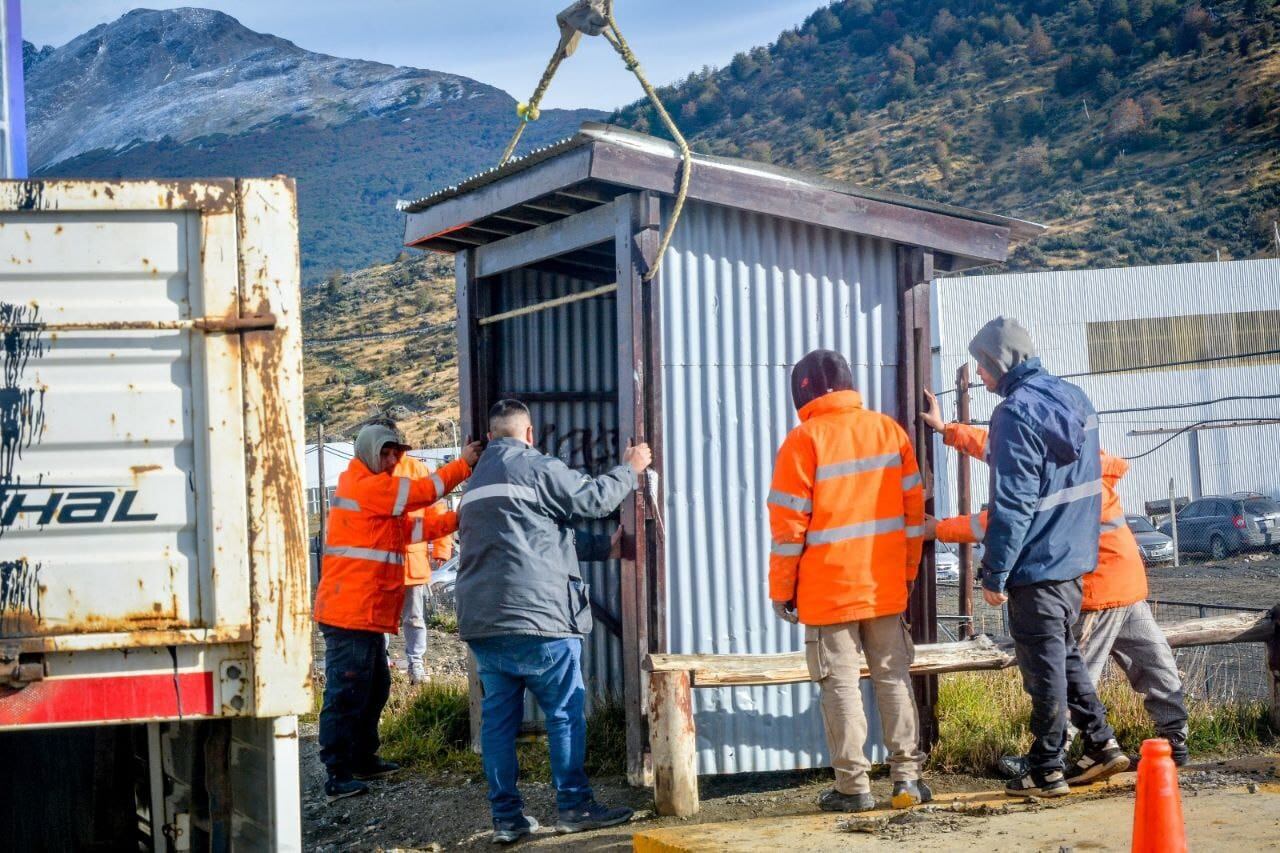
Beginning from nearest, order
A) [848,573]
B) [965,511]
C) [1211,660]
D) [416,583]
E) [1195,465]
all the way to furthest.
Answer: [848,573]
[965,511]
[416,583]
[1211,660]
[1195,465]

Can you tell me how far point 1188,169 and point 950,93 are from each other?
18920 mm

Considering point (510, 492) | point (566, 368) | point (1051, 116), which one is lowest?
point (510, 492)

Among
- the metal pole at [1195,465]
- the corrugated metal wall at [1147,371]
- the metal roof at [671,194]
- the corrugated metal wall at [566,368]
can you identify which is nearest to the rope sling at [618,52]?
the metal roof at [671,194]

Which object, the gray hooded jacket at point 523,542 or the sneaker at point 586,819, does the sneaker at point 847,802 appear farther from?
the gray hooded jacket at point 523,542

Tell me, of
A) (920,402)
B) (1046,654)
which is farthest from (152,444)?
(920,402)

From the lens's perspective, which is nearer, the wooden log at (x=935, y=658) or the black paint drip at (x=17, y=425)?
the black paint drip at (x=17, y=425)

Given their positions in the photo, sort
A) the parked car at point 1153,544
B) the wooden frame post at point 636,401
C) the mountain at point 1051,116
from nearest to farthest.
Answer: the wooden frame post at point 636,401
the parked car at point 1153,544
the mountain at point 1051,116

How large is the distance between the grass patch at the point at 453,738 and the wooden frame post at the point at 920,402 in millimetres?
1591

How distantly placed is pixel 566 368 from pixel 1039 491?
10.5 ft

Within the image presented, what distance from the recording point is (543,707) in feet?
19.5

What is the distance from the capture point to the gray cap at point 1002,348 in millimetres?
5809

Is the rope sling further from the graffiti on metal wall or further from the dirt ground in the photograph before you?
the dirt ground

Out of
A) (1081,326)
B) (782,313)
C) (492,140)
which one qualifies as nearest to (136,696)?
(782,313)

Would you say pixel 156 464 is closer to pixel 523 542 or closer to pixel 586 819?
pixel 523 542
